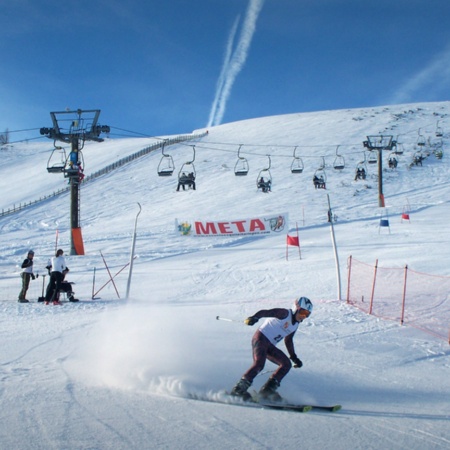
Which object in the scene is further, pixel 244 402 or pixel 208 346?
pixel 208 346

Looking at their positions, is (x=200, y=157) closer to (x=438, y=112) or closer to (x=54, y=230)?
(x=54, y=230)

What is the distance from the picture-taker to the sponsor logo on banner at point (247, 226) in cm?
2345

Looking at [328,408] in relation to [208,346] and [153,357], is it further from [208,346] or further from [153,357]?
[208,346]

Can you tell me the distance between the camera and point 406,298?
38.0 feet

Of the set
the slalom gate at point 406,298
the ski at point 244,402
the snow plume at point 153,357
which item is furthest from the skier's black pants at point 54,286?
the ski at point 244,402

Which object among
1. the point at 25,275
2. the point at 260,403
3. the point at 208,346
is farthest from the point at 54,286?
the point at 260,403

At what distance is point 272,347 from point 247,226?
59.2 ft

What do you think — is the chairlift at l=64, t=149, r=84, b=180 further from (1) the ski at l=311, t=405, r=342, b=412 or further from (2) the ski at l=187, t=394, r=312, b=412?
(1) the ski at l=311, t=405, r=342, b=412

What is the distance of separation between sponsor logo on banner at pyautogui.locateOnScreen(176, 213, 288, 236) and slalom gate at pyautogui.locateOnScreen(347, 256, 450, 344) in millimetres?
8666

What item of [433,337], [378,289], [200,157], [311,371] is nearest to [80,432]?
[311,371]

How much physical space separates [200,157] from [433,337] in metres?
54.1

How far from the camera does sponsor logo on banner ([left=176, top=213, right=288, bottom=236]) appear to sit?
2345 cm

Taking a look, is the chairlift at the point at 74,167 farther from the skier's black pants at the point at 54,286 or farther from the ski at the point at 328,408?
the ski at the point at 328,408

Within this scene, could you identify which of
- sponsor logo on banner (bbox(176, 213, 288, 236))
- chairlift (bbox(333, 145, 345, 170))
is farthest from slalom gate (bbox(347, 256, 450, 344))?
chairlift (bbox(333, 145, 345, 170))
